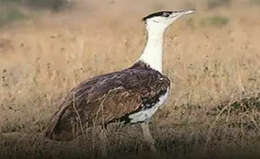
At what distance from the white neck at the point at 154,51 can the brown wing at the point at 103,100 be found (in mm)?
257

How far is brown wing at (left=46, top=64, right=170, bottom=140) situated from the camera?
306 inches

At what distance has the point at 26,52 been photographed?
1497 centimetres

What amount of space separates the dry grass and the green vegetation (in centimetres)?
237

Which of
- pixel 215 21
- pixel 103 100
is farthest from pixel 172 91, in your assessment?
pixel 215 21

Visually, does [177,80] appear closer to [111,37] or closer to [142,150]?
[142,150]

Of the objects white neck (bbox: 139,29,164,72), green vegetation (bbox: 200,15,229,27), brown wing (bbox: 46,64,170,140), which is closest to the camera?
brown wing (bbox: 46,64,170,140)

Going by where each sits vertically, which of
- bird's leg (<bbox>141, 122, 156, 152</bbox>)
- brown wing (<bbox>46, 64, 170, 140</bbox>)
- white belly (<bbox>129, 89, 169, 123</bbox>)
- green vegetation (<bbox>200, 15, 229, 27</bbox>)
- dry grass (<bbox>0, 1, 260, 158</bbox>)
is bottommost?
green vegetation (<bbox>200, 15, 229, 27</bbox>)

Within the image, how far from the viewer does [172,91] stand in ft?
35.2

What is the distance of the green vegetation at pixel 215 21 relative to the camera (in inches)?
806

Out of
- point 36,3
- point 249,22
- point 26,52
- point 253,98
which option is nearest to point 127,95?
point 253,98

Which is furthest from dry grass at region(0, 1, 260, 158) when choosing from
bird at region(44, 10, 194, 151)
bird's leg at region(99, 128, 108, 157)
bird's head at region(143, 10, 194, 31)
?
bird's head at region(143, 10, 194, 31)

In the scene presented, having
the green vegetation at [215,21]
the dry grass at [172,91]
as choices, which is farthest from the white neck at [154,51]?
the green vegetation at [215,21]

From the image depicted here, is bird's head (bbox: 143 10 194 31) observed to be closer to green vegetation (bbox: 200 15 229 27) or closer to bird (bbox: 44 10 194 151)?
bird (bbox: 44 10 194 151)

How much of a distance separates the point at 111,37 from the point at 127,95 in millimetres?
8513
